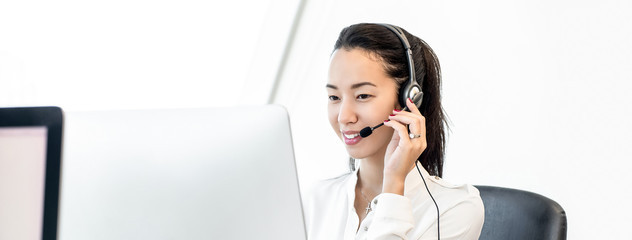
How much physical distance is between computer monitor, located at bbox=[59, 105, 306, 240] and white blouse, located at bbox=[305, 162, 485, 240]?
1.56ft

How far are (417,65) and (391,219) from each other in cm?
38

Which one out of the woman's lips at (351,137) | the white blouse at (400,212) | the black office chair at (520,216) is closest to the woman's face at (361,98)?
the woman's lips at (351,137)

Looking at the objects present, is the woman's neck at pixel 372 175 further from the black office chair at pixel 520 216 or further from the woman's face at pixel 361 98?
the black office chair at pixel 520 216

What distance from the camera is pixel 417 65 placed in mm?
1396

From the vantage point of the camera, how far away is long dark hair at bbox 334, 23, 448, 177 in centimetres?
136

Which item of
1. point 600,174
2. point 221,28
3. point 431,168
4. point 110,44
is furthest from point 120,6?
point 600,174

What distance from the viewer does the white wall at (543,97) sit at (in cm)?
140

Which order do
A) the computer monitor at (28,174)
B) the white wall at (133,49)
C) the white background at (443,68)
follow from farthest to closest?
the white wall at (133,49) < the white background at (443,68) < the computer monitor at (28,174)

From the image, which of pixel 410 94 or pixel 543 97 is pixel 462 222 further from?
pixel 543 97

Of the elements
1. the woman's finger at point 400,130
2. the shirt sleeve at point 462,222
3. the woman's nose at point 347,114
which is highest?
the woman's nose at point 347,114

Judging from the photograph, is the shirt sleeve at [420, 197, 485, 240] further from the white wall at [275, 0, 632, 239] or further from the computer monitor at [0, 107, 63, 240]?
the computer monitor at [0, 107, 63, 240]

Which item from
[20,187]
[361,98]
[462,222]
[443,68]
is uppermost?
[443,68]

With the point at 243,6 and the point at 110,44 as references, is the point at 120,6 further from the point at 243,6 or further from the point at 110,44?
the point at 243,6

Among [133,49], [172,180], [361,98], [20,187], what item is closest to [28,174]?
[20,187]
